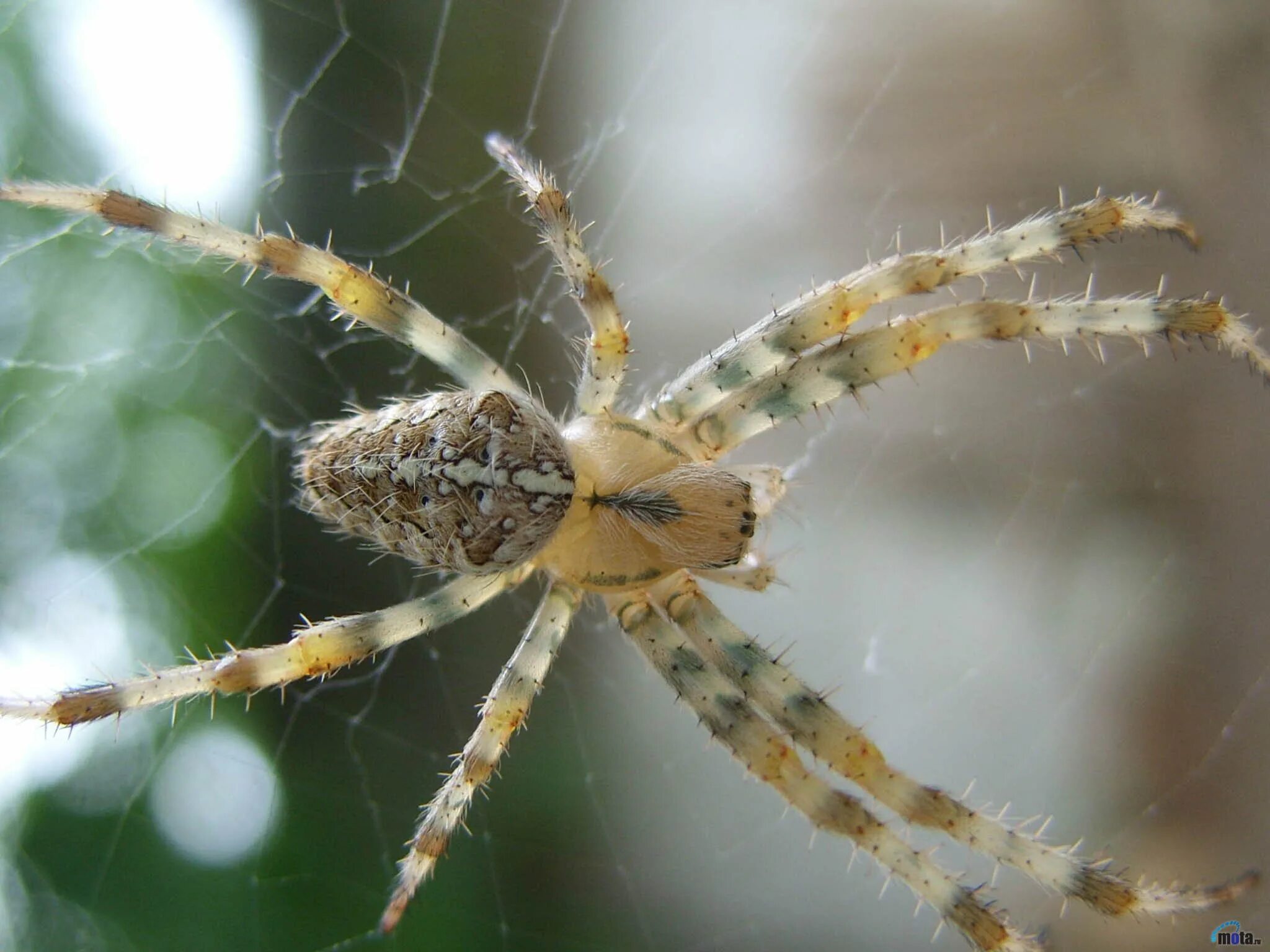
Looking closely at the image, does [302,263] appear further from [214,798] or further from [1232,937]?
[1232,937]

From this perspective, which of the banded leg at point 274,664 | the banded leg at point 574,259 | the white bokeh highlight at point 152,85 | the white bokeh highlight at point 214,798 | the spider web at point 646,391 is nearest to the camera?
the banded leg at point 274,664

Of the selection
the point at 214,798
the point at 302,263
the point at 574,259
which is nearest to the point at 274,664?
the point at 302,263

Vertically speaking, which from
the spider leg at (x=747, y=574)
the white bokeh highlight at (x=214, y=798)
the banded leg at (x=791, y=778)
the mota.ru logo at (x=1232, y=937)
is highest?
the spider leg at (x=747, y=574)

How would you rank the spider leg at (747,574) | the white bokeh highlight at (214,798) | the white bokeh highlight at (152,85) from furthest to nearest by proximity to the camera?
the white bokeh highlight at (214,798)
the white bokeh highlight at (152,85)
the spider leg at (747,574)

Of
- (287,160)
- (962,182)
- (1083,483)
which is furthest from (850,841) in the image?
(287,160)

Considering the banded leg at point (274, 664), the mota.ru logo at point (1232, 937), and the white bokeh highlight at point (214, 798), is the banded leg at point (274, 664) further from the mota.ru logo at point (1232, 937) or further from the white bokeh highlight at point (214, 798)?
the mota.ru logo at point (1232, 937)

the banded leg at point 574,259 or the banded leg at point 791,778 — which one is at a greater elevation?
the banded leg at point 574,259

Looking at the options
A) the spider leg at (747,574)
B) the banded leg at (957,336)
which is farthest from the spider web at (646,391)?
the banded leg at (957,336)
